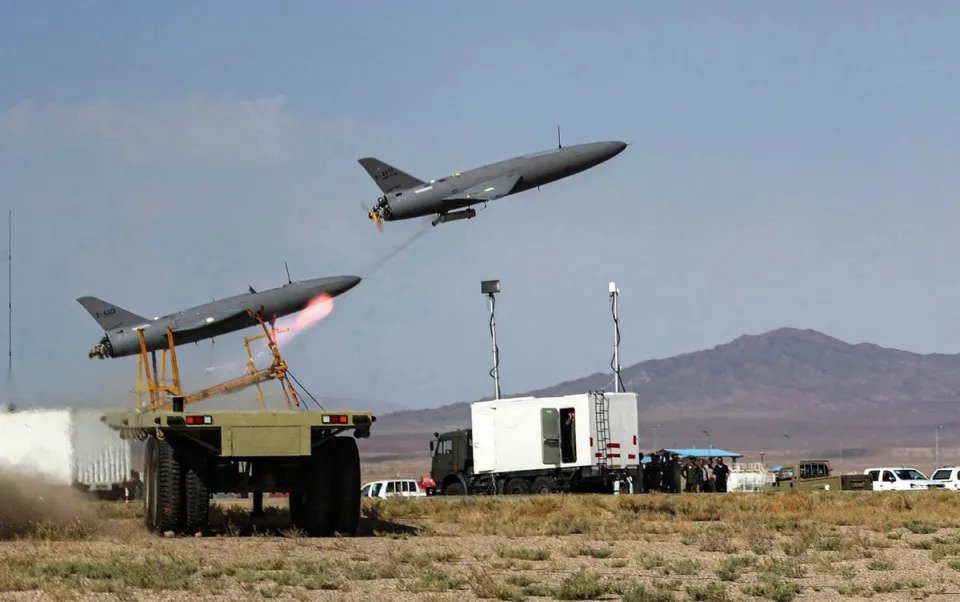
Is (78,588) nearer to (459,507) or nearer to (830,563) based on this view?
(830,563)

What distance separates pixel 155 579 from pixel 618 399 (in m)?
25.5

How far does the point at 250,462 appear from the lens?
22.5 meters

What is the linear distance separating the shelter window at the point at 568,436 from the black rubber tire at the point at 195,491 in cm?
1955

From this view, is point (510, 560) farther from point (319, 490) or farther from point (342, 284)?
point (342, 284)

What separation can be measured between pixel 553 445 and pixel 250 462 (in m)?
19.3

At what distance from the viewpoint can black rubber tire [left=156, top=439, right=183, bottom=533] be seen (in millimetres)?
22062

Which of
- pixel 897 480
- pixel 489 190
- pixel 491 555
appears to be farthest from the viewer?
pixel 897 480

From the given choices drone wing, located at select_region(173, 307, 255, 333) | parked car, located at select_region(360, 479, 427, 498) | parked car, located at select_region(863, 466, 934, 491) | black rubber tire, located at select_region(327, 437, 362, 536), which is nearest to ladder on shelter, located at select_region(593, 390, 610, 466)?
drone wing, located at select_region(173, 307, 255, 333)

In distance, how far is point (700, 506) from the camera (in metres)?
31.8

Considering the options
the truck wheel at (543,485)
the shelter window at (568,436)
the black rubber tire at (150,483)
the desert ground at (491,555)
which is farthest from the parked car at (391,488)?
the black rubber tire at (150,483)

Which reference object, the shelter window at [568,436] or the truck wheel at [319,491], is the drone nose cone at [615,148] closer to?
the shelter window at [568,436]

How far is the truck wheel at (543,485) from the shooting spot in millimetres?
40469

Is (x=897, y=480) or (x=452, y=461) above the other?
(x=452, y=461)

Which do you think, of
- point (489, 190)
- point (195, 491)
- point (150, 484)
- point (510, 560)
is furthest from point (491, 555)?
point (489, 190)
